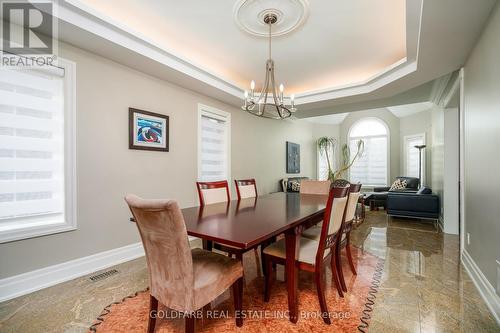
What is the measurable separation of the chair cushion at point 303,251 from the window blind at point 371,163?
6.48 meters

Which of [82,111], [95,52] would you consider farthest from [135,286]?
[95,52]

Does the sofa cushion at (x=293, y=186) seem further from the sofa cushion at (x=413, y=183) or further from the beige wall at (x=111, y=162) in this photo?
the sofa cushion at (x=413, y=183)

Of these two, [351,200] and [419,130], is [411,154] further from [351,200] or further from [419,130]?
[351,200]

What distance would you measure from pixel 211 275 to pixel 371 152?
7.52 meters

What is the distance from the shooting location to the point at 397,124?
286 inches

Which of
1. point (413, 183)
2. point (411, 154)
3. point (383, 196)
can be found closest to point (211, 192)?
point (383, 196)

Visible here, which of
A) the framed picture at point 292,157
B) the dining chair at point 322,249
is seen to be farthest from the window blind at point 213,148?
the framed picture at point 292,157

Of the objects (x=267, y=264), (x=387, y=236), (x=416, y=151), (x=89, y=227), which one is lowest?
(x=387, y=236)

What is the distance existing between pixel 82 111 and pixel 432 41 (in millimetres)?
3527

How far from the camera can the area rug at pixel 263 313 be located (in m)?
1.59

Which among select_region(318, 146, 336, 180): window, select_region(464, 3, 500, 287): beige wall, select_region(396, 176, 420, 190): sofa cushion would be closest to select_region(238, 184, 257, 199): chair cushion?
select_region(464, 3, 500, 287): beige wall

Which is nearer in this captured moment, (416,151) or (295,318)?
(295,318)

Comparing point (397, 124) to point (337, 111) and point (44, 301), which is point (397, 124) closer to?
point (337, 111)

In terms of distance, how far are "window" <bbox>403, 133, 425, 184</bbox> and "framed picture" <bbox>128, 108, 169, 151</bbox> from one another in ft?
22.1
